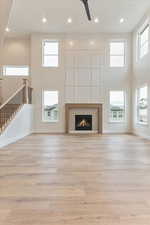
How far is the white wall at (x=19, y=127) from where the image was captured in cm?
623

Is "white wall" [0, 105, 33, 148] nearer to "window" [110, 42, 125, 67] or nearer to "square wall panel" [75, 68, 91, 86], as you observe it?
"square wall panel" [75, 68, 91, 86]

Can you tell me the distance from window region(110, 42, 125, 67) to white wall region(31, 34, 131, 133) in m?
0.25

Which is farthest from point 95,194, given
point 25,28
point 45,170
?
point 25,28

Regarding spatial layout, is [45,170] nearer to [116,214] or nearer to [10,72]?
[116,214]

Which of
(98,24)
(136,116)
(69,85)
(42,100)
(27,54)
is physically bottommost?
(136,116)

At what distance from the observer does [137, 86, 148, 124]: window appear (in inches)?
321

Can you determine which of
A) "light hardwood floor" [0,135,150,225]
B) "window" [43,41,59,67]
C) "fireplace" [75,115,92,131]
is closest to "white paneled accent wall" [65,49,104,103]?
"window" [43,41,59,67]

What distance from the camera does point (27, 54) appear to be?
A: 10602 mm

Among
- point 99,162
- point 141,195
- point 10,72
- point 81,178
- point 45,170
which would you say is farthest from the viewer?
point 10,72

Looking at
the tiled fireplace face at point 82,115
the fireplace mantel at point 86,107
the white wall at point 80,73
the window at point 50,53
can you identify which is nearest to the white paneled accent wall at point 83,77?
the white wall at point 80,73

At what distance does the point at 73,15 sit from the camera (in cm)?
823

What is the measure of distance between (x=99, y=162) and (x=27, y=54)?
27.4 ft

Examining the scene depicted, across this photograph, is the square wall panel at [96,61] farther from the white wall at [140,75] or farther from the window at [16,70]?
the window at [16,70]

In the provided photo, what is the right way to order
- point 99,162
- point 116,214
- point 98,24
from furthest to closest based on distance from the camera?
point 98,24, point 99,162, point 116,214
